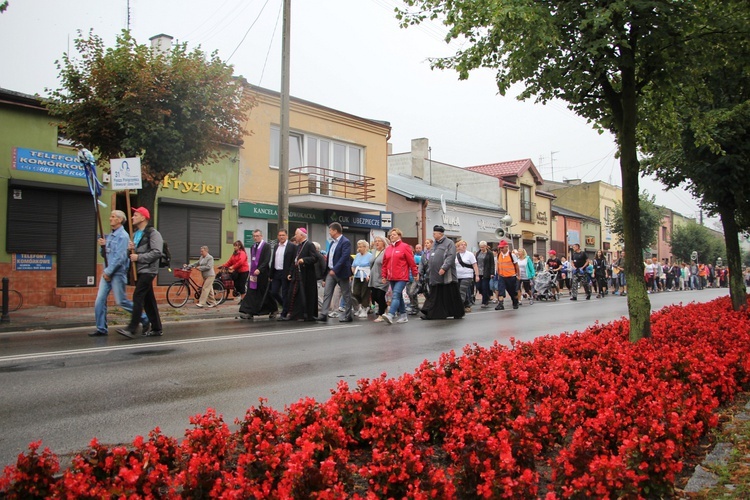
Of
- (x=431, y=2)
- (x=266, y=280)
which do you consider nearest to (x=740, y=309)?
(x=431, y=2)

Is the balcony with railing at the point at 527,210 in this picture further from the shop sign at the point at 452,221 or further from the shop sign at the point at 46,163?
the shop sign at the point at 46,163

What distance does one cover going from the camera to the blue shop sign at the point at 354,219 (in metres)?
26.4

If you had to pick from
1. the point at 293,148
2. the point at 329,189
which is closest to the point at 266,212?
the point at 329,189

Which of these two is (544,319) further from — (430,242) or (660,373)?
(660,373)

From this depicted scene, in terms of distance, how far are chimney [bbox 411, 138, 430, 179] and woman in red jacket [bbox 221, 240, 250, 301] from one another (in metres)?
26.7

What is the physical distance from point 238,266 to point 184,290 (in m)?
1.71

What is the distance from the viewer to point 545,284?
74.7ft

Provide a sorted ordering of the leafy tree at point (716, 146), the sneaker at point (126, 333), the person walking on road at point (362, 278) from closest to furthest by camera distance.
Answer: the leafy tree at point (716, 146) < the sneaker at point (126, 333) < the person walking on road at point (362, 278)

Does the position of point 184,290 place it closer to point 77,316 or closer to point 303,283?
point 77,316

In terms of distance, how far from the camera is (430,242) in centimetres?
1577

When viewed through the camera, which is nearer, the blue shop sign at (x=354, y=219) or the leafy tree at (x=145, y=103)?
the leafy tree at (x=145, y=103)

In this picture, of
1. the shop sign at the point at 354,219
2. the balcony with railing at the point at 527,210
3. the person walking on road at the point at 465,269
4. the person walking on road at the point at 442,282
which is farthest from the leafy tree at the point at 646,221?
the person walking on road at the point at 442,282

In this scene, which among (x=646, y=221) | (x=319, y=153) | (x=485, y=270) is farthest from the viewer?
(x=646, y=221)

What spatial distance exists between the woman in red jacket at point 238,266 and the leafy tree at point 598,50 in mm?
10737
